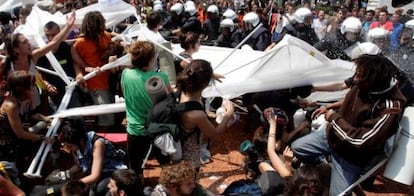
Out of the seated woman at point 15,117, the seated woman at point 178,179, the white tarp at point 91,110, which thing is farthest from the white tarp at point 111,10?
the seated woman at point 178,179


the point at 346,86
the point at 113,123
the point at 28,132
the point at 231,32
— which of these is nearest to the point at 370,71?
the point at 346,86

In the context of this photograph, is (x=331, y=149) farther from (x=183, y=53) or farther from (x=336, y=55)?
(x=336, y=55)

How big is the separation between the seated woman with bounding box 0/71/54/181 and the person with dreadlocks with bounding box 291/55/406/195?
2.65m

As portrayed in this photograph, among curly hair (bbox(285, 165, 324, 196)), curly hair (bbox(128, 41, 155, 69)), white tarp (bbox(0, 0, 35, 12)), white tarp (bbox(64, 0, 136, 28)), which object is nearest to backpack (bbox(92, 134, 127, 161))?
curly hair (bbox(128, 41, 155, 69))

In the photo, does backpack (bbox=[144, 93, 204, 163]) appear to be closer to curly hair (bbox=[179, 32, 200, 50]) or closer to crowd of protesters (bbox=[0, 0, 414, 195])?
crowd of protesters (bbox=[0, 0, 414, 195])

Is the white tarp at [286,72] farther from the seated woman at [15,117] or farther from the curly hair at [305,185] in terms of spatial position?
the curly hair at [305,185]

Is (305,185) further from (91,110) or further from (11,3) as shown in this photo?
(11,3)

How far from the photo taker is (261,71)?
5.46 metres

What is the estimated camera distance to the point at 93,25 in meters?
5.15

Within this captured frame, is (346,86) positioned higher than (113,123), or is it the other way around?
(346,86)

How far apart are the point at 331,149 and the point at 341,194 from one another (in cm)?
37

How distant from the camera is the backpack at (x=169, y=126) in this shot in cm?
355

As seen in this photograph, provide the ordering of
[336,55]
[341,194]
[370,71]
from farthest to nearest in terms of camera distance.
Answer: [336,55] < [341,194] < [370,71]

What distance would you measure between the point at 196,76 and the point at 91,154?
1.35 m
